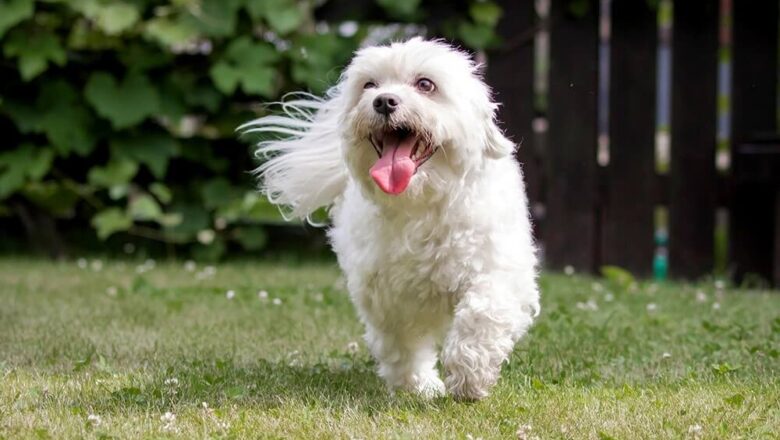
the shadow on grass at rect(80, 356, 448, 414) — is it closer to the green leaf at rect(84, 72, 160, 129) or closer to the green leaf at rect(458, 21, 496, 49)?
the green leaf at rect(84, 72, 160, 129)

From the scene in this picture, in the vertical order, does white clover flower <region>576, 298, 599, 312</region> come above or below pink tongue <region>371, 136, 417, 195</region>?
below

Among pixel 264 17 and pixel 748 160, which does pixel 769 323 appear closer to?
pixel 748 160

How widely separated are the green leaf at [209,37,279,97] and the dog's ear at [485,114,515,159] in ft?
13.0

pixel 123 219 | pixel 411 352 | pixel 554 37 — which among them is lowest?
pixel 123 219

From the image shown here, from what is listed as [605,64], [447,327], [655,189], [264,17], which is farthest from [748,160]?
[447,327]

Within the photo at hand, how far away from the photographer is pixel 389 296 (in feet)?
12.8

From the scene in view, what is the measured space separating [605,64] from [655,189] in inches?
36.6

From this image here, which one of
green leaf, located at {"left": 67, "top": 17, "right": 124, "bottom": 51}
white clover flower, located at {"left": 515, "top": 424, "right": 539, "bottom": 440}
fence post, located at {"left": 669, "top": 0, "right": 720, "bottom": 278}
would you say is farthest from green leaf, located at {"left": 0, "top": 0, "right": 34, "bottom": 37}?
white clover flower, located at {"left": 515, "top": 424, "right": 539, "bottom": 440}

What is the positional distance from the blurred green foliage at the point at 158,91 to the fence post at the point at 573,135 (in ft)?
1.71

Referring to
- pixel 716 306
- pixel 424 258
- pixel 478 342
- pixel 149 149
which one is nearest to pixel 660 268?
pixel 716 306

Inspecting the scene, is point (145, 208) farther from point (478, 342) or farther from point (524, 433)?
point (524, 433)

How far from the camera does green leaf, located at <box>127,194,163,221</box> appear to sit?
25.4 ft

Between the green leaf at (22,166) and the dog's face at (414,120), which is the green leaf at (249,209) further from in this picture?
Result: the dog's face at (414,120)

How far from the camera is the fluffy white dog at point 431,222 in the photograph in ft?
11.8
